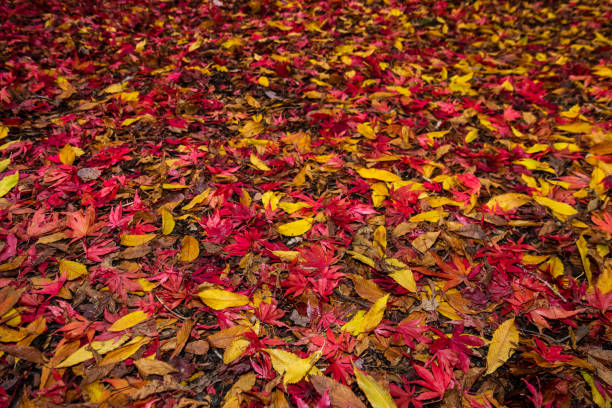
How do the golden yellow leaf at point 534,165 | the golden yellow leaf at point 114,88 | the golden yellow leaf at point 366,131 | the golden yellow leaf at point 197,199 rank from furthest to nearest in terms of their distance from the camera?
Answer: 1. the golden yellow leaf at point 114,88
2. the golden yellow leaf at point 366,131
3. the golden yellow leaf at point 534,165
4. the golden yellow leaf at point 197,199

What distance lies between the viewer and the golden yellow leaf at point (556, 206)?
1517mm

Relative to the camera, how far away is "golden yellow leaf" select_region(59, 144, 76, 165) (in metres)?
1.61

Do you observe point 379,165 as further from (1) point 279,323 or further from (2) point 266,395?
(2) point 266,395

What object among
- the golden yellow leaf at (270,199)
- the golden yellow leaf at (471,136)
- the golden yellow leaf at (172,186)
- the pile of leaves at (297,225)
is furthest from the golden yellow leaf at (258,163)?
the golden yellow leaf at (471,136)

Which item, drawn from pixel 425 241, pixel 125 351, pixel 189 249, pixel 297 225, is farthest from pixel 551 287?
pixel 125 351

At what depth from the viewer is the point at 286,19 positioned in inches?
122

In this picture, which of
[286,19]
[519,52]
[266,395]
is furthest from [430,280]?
[286,19]

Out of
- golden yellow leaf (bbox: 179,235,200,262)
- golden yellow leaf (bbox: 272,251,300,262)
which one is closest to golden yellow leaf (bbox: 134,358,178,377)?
golden yellow leaf (bbox: 179,235,200,262)

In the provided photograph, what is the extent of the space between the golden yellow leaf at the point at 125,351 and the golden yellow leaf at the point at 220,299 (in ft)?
0.72

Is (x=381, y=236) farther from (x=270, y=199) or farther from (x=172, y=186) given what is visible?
(x=172, y=186)

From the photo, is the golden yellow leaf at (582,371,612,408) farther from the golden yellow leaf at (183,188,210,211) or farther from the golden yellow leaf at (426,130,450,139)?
the golden yellow leaf at (183,188,210,211)

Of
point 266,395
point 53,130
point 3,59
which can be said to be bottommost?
point 266,395

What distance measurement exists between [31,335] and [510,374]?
1580 millimetres

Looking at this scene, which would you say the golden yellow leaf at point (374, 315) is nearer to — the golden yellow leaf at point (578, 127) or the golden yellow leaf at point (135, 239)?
the golden yellow leaf at point (135, 239)
